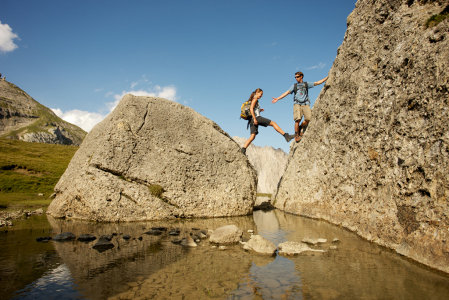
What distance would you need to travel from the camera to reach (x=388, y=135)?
8391 mm

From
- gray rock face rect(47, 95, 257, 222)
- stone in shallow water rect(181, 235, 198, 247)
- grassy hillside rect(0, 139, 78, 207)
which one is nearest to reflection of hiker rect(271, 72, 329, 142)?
gray rock face rect(47, 95, 257, 222)

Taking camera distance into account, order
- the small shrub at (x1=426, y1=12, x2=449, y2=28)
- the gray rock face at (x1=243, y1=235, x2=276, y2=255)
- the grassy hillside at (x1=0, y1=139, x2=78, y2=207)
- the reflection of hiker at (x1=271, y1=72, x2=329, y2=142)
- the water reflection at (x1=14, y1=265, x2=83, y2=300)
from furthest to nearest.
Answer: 1. the grassy hillside at (x1=0, y1=139, x2=78, y2=207)
2. the reflection of hiker at (x1=271, y1=72, x2=329, y2=142)
3. the gray rock face at (x1=243, y1=235, x2=276, y2=255)
4. the small shrub at (x1=426, y1=12, x2=449, y2=28)
5. the water reflection at (x1=14, y1=265, x2=83, y2=300)

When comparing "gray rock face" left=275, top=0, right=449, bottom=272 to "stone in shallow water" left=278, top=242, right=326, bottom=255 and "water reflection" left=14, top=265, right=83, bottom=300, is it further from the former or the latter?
"water reflection" left=14, top=265, right=83, bottom=300

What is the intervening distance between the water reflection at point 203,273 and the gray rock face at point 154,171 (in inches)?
182

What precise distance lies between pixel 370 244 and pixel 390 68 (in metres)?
6.17

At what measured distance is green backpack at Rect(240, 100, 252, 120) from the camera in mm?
15820

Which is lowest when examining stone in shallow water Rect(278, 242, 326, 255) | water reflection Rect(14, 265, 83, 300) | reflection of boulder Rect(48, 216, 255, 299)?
water reflection Rect(14, 265, 83, 300)

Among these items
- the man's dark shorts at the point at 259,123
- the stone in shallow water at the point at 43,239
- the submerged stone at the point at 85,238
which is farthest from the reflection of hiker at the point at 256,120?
the stone in shallow water at the point at 43,239

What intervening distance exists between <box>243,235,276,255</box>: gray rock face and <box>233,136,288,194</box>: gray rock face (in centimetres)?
8418

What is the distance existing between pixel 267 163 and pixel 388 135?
9294 cm

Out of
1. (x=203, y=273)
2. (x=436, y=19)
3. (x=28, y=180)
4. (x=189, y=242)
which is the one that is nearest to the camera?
(x=203, y=273)

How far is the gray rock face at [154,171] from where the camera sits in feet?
43.0

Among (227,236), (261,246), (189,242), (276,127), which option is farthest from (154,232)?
(276,127)

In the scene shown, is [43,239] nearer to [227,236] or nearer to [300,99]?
[227,236]
